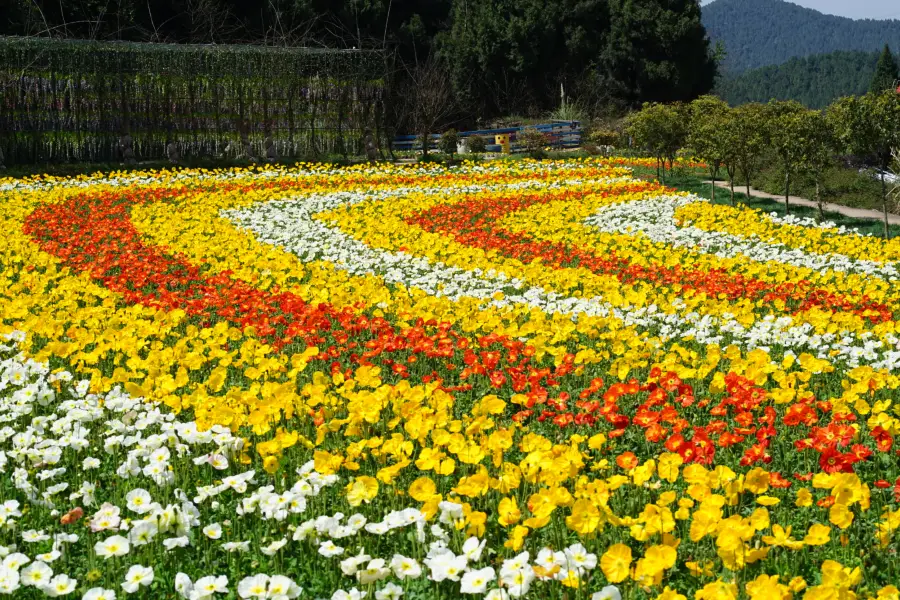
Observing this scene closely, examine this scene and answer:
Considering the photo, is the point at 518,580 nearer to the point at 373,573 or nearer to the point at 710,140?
the point at 373,573

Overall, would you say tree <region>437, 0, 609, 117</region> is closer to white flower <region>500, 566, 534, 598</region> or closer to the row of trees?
the row of trees

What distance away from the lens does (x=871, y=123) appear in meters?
12.6

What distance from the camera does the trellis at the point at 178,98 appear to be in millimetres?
21750

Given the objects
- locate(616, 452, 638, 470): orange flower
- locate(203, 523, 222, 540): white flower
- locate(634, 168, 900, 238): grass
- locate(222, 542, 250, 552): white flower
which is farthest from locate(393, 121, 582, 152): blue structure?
locate(222, 542, 250, 552): white flower

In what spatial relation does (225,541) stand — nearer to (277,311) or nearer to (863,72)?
(277,311)

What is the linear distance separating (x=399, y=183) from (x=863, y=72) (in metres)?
129

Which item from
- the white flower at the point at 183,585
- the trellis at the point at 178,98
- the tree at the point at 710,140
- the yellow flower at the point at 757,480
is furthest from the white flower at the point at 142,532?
the trellis at the point at 178,98

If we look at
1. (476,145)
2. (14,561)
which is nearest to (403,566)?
(14,561)

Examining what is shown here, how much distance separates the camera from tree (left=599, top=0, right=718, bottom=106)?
45.7m

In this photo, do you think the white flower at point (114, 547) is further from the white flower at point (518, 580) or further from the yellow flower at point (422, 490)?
the white flower at point (518, 580)

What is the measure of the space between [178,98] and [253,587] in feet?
76.8

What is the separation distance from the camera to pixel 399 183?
1938cm

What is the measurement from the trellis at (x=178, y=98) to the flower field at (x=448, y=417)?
11464mm

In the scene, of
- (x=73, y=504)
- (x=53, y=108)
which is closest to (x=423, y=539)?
(x=73, y=504)
